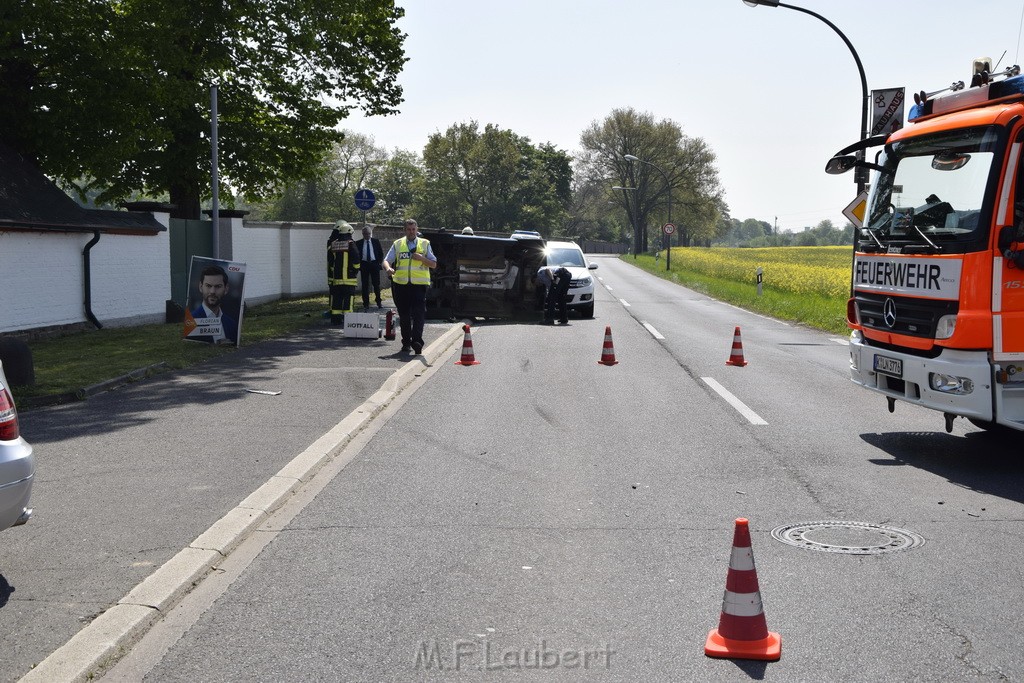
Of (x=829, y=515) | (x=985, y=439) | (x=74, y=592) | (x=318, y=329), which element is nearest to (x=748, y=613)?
(x=829, y=515)

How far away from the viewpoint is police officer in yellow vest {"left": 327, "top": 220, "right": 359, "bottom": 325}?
19.0m

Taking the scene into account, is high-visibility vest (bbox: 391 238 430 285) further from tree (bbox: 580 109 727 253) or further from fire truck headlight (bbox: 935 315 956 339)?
tree (bbox: 580 109 727 253)

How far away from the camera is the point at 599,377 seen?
44.3ft

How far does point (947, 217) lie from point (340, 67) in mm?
21362

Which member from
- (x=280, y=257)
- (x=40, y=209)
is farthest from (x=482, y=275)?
(x=280, y=257)

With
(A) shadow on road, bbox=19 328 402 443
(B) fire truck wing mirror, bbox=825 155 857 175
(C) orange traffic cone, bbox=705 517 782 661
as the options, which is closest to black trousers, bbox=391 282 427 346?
(A) shadow on road, bbox=19 328 402 443

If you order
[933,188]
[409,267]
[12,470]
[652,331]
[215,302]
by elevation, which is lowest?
[652,331]

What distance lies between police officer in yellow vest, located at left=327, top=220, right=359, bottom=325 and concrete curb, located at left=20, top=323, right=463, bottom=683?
10.5 m

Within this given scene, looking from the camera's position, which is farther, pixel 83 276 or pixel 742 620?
pixel 83 276

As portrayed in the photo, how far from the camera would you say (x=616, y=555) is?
5.62m

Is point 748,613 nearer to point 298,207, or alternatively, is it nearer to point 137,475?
point 137,475

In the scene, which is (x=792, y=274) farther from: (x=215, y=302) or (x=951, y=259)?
(x=951, y=259)

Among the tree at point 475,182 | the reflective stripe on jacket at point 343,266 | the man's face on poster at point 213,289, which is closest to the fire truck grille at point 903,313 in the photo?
the man's face on poster at point 213,289

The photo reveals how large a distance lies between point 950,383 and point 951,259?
0.95 m
